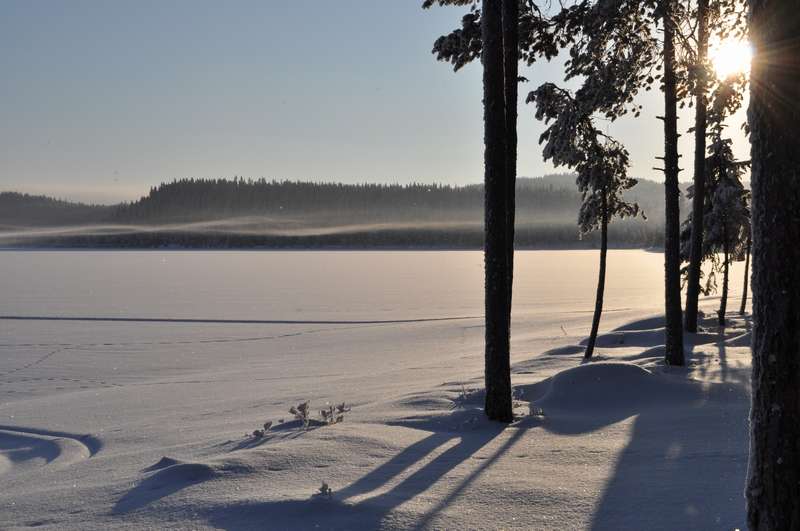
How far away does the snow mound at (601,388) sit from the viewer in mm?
9188

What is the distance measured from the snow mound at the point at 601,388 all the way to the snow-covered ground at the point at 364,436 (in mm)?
27

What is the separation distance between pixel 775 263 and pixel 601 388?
6291mm

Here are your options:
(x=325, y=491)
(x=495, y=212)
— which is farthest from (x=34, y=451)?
(x=495, y=212)

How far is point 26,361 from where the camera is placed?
681 inches

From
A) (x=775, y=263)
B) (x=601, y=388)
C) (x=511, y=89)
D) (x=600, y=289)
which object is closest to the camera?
(x=775, y=263)

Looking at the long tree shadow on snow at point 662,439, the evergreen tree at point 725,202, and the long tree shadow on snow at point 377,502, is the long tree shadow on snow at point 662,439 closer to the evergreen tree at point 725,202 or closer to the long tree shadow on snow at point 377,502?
the long tree shadow on snow at point 377,502

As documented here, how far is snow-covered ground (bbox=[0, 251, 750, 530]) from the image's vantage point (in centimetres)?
542

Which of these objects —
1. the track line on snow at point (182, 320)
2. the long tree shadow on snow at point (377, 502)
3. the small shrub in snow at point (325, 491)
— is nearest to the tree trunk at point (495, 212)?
the long tree shadow on snow at point (377, 502)

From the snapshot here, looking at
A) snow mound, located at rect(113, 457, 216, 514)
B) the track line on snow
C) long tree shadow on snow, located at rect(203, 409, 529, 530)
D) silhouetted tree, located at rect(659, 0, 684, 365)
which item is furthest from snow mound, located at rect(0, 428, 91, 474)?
the track line on snow

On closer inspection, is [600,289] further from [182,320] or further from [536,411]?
[182,320]

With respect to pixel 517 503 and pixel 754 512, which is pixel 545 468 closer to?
pixel 517 503

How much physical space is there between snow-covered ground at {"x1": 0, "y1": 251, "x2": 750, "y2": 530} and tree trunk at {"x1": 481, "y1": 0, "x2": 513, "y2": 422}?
509 mm

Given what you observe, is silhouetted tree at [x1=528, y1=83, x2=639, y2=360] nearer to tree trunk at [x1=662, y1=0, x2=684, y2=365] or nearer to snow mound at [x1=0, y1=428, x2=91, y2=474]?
tree trunk at [x1=662, y1=0, x2=684, y2=365]

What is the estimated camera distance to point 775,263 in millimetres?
3564
